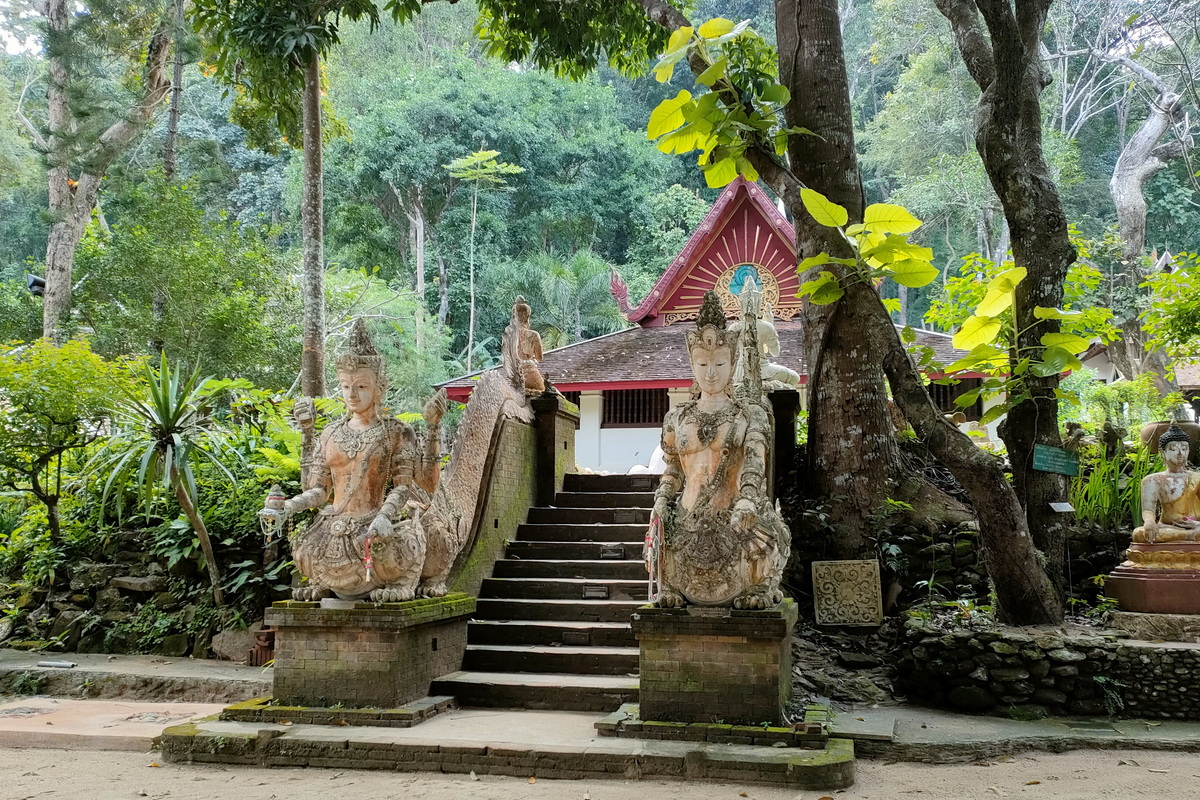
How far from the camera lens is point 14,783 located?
4.59 meters

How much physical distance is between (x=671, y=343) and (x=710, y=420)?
10465 mm

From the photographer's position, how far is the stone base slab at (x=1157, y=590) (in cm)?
607

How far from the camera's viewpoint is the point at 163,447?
7641mm

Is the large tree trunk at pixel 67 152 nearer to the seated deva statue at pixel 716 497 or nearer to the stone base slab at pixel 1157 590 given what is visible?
the seated deva statue at pixel 716 497

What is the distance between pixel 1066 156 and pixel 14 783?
24710 millimetres

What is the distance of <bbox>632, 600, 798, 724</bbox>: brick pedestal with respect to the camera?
190 inches

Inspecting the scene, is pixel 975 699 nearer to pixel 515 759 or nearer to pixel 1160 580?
pixel 1160 580

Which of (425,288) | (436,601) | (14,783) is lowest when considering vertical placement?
(14,783)

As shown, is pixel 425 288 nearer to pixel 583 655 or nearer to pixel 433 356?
pixel 433 356

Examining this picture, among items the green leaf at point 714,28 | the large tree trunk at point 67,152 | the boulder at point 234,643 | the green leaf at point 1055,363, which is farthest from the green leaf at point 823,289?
the large tree trunk at point 67,152

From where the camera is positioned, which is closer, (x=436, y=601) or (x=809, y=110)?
(x=436, y=601)

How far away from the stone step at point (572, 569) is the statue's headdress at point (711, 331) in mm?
2281

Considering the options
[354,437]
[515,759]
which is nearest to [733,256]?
[354,437]

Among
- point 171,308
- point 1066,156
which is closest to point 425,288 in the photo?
point 171,308
